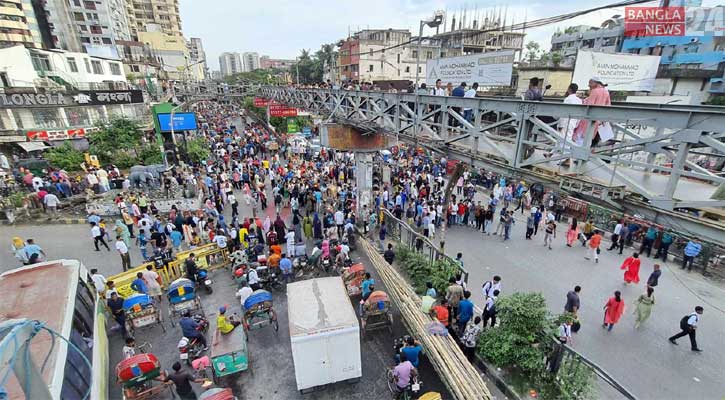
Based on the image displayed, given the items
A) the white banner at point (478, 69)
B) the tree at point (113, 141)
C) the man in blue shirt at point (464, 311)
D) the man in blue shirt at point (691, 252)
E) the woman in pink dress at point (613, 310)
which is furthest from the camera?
the tree at point (113, 141)

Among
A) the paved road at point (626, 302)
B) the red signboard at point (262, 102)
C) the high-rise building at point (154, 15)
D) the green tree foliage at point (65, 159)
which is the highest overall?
the high-rise building at point (154, 15)

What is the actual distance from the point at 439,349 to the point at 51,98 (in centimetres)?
3619

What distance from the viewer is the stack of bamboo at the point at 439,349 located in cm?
626

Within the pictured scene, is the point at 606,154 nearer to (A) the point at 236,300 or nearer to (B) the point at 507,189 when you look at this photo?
(A) the point at 236,300

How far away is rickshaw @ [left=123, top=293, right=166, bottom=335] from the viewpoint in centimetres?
877

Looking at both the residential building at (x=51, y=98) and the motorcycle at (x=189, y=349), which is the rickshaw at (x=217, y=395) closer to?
the motorcycle at (x=189, y=349)

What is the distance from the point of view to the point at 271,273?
11.0 m

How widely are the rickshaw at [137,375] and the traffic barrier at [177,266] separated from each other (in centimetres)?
381

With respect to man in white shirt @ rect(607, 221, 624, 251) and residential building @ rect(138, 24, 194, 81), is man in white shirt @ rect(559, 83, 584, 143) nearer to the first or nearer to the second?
man in white shirt @ rect(607, 221, 624, 251)

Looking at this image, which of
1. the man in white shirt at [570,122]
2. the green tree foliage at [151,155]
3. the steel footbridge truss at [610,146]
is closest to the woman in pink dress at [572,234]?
the steel footbridge truss at [610,146]

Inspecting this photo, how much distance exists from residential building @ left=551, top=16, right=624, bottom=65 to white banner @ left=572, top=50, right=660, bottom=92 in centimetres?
2279

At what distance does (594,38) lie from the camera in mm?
47562

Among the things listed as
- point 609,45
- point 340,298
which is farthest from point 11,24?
point 609,45

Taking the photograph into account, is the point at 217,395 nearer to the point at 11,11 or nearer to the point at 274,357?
the point at 274,357
